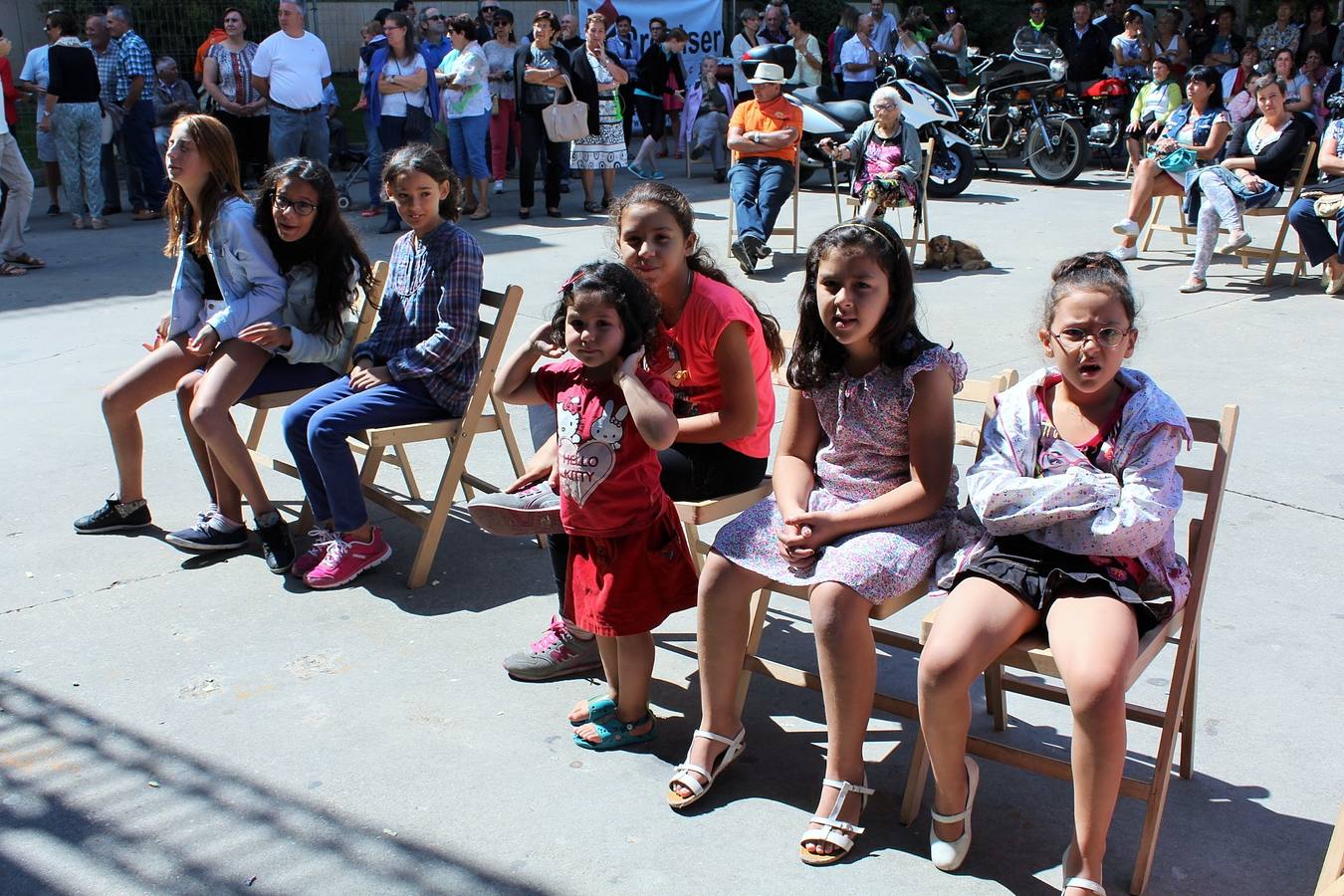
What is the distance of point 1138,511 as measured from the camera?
8.49ft

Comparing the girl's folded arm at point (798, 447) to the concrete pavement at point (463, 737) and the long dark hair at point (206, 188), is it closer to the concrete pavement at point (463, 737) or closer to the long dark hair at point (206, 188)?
the concrete pavement at point (463, 737)

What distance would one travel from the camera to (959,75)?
655 inches

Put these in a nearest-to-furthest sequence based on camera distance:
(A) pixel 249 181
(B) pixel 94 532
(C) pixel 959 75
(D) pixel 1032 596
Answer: (D) pixel 1032 596 → (B) pixel 94 532 → (A) pixel 249 181 → (C) pixel 959 75

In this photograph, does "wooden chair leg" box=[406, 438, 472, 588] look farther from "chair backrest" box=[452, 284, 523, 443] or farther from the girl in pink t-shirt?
the girl in pink t-shirt

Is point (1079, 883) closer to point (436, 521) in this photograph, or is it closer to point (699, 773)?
point (699, 773)

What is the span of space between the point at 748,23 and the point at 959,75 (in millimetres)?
2889

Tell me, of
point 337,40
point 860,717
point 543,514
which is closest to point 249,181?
point 337,40

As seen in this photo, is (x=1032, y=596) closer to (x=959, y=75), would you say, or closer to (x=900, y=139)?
(x=900, y=139)

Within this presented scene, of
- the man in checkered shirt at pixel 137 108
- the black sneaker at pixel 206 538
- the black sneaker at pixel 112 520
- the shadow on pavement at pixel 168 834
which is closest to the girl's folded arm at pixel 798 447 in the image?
the shadow on pavement at pixel 168 834

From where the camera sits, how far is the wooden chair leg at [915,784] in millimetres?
2830

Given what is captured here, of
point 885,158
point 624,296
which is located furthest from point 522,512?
point 885,158

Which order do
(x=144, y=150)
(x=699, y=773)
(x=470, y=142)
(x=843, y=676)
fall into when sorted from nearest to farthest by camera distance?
(x=843, y=676) < (x=699, y=773) < (x=470, y=142) < (x=144, y=150)

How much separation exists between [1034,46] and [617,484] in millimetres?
12982

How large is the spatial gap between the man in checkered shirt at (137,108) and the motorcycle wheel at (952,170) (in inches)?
285
